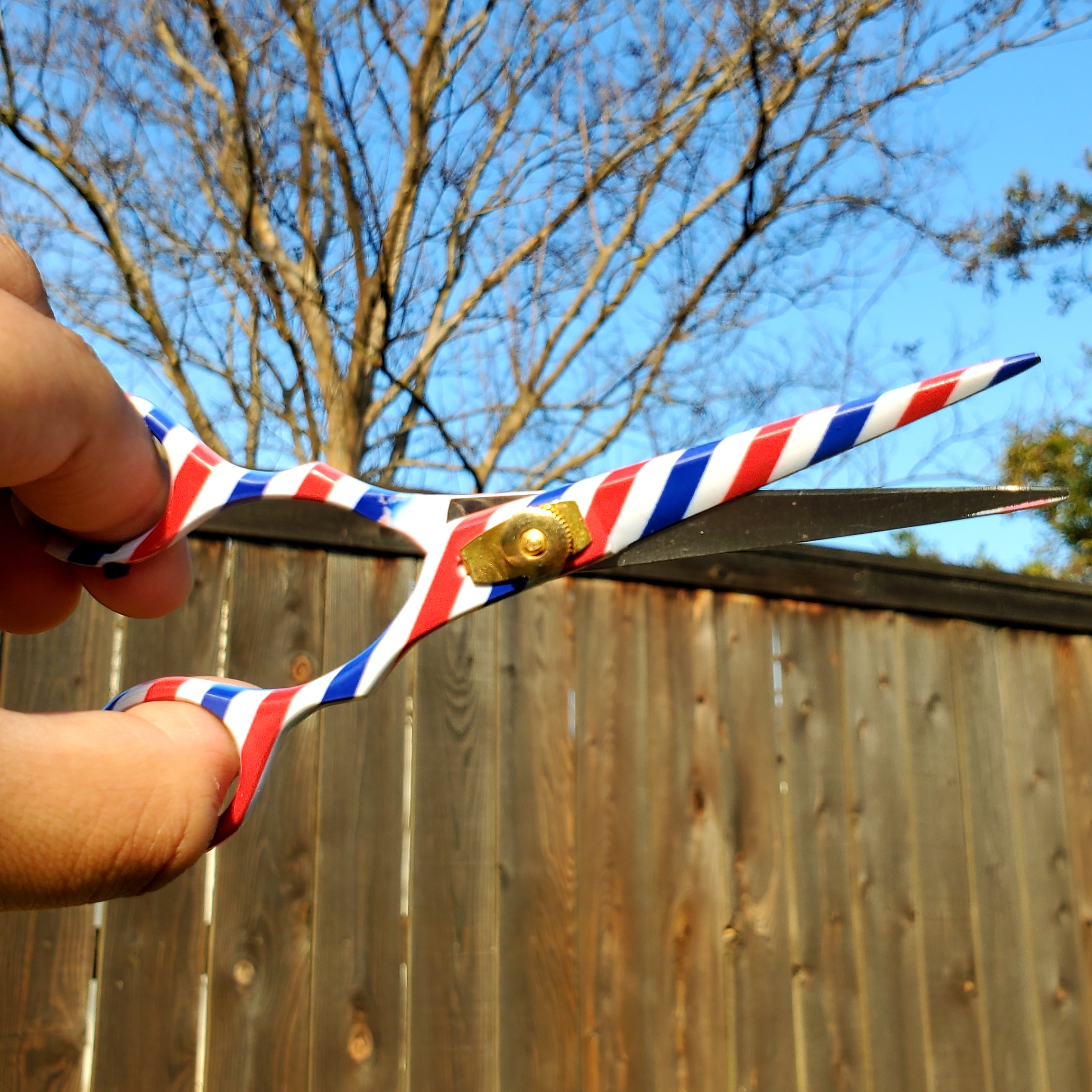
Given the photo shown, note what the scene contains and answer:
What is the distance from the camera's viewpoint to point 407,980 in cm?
161

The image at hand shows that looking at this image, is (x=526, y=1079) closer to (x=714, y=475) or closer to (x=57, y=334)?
(x=714, y=475)

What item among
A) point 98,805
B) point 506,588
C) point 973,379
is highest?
point 973,379

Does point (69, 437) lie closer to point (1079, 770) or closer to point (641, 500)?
point (641, 500)

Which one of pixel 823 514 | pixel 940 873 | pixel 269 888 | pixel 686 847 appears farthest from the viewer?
pixel 940 873

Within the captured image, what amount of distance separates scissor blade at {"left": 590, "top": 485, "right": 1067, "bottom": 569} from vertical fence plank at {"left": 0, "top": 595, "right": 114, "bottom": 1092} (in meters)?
1.09

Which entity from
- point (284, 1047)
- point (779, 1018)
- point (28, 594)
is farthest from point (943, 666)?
point (28, 594)

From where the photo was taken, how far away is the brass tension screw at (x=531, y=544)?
0.67 m

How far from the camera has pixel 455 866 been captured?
1672 mm

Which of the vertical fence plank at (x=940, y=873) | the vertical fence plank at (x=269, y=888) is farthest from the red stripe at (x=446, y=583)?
the vertical fence plank at (x=940, y=873)

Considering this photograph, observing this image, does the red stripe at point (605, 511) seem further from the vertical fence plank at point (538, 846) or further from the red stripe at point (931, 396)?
the vertical fence plank at point (538, 846)

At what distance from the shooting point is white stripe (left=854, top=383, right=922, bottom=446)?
607mm

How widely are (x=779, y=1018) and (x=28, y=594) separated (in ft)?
5.28

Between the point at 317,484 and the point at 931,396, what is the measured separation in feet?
1.36

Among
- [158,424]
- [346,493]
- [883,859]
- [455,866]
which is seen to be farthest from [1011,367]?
[883,859]
